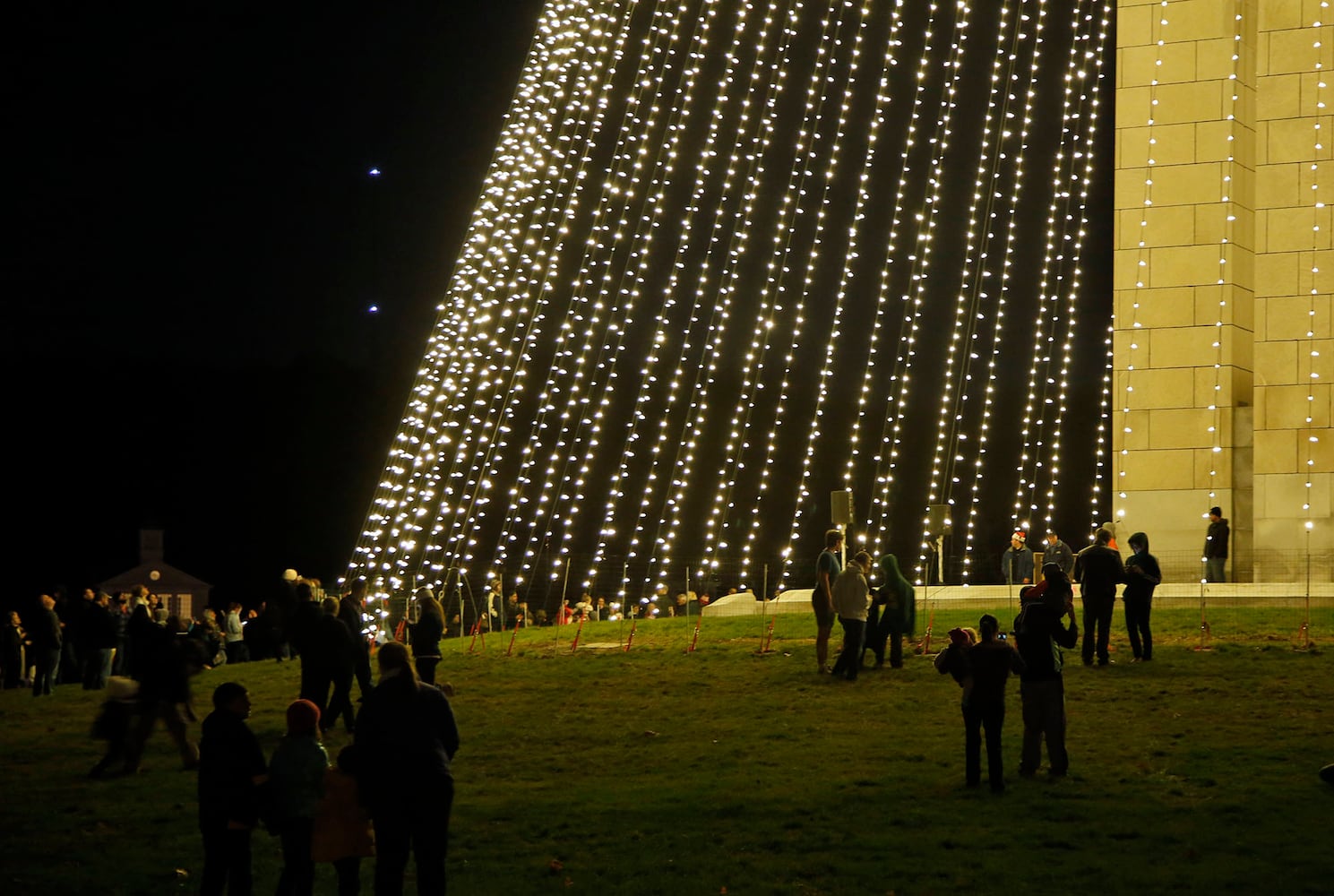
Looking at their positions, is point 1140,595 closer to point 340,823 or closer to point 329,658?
point 329,658

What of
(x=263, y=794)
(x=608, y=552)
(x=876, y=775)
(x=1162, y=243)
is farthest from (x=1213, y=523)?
(x=608, y=552)

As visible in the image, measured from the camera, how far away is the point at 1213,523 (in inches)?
902

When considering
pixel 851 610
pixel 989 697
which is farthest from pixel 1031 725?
pixel 851 610

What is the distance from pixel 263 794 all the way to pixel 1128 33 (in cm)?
2271

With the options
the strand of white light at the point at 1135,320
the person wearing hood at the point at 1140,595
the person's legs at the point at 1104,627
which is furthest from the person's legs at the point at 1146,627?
the strand of white light at the point at 1135,320

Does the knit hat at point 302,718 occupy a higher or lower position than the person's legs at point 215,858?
higher

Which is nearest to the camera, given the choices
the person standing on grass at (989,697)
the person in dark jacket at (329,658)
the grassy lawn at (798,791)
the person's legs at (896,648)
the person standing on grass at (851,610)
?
the grassy lawn at (798,791)

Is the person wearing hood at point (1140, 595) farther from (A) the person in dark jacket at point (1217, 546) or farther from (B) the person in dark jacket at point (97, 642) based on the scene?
(B) the person in dark jacket at point (97, 642)

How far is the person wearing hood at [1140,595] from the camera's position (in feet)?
52.5

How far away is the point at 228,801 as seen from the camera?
8117 millimetres

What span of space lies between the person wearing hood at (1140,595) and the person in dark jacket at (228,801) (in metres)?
9.86

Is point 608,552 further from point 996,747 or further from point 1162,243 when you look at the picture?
point 996,747

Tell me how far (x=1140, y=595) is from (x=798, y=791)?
5.95 metres

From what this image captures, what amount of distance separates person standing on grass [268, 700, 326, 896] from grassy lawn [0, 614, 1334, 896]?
136 cm
